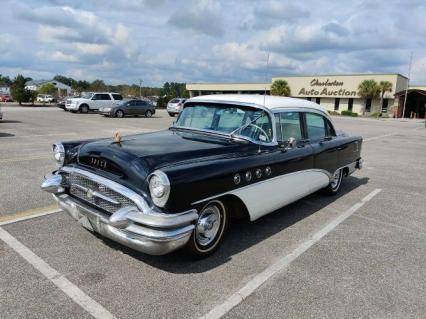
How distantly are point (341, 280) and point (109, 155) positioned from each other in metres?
2.55

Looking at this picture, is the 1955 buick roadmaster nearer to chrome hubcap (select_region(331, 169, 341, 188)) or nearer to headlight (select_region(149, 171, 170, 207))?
headlight (select_region(149, 171, 170, 207))

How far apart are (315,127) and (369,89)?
171 ft

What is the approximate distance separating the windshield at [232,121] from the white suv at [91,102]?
2604 centimetres

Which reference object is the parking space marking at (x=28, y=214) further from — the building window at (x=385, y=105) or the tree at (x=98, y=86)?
the tree at (x=98, y=86)

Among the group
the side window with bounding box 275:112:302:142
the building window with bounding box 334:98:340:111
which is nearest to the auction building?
the building window with bounding box 334:98:340:111

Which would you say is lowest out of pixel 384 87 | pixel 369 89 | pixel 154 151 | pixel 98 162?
pixel 98 162

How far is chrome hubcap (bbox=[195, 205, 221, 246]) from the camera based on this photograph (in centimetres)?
382

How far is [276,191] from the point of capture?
15.2 ft

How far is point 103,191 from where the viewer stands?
3.71m

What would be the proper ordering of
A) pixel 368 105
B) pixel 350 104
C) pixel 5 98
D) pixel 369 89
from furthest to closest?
pixel 350 104 → pixel 368 105 → pixel 369 89 → pixel 5 98

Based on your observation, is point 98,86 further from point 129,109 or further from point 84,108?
point 129,109

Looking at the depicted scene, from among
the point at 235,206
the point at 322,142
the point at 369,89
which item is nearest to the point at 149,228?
the point at 235,206

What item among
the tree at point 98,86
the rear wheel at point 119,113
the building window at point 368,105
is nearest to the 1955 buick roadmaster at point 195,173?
the rear wheel at point 119,113

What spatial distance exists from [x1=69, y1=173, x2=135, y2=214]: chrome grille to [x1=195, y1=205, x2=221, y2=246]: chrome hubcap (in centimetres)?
74
